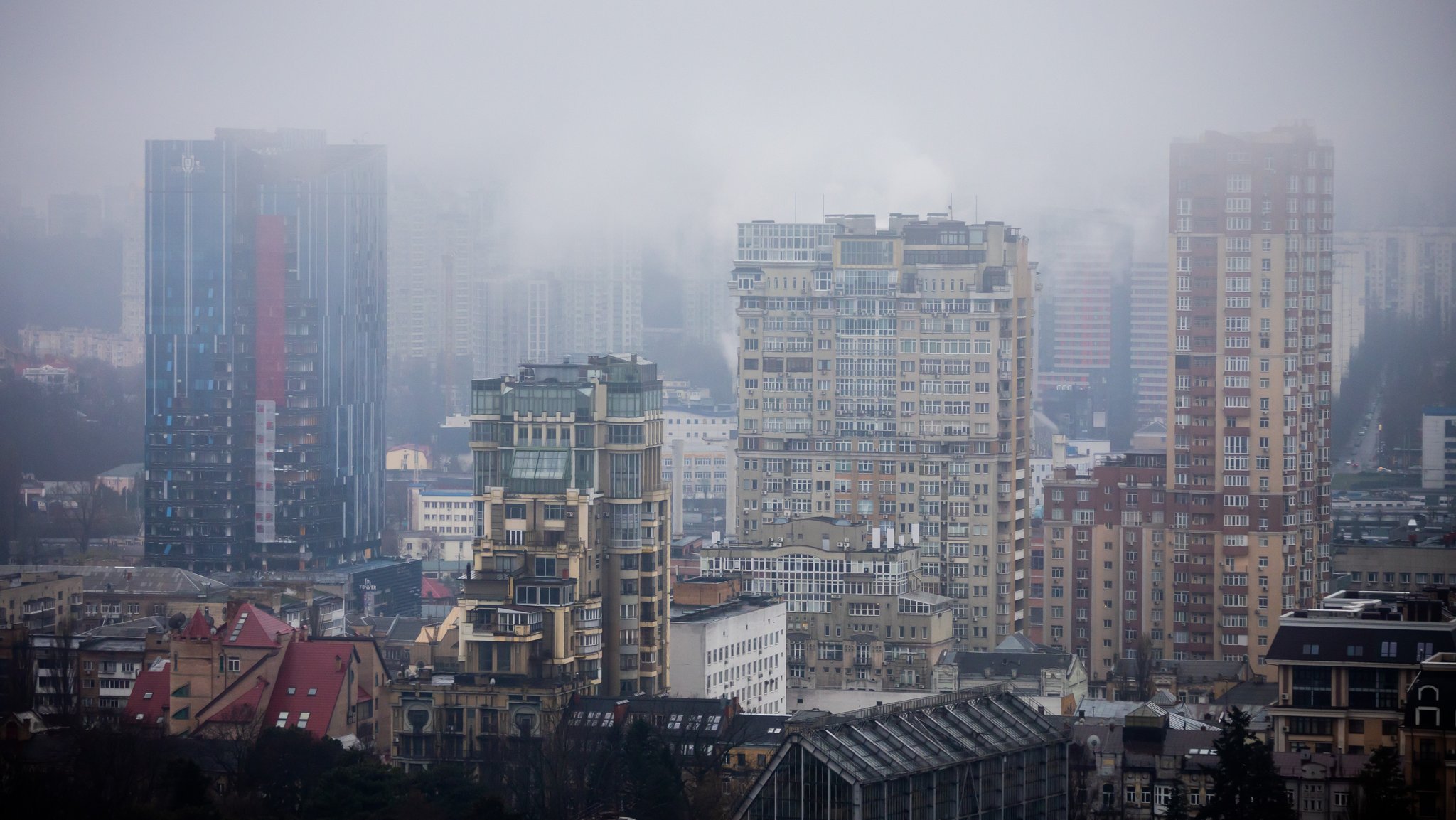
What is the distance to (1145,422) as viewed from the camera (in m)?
157

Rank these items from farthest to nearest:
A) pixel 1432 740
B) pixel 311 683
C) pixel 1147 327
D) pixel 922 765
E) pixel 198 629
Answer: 1. pixel 1147 327
2. pixel 198 629
3. pixel 311 683
4. pixel 1432 740
5. pixel 922 765

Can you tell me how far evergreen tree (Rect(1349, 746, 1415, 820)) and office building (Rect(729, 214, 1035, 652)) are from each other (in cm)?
3137

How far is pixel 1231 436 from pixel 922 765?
3381cm

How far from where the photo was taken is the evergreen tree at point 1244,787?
52219 mm

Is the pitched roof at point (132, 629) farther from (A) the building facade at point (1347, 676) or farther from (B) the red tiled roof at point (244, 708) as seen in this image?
(A) the building facade at point (1347, 676)

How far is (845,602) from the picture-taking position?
77.9 meters

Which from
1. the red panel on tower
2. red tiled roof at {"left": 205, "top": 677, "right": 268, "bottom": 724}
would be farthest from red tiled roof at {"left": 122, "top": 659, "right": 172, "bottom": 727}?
the red panel on tower

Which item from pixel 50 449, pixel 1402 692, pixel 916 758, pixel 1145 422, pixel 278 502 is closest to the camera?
pixel 916 758

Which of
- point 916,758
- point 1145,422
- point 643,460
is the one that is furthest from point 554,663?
point 1145,422

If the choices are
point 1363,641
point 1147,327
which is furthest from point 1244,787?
point 1147,327

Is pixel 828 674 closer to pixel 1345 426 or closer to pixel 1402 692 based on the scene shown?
pixel 1402 692

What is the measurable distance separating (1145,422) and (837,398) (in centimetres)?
7309

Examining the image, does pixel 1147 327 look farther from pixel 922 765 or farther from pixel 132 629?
pixel 922 765

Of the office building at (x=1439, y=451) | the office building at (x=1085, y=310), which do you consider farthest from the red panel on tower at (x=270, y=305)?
the office building at (x=1085, y=310)
